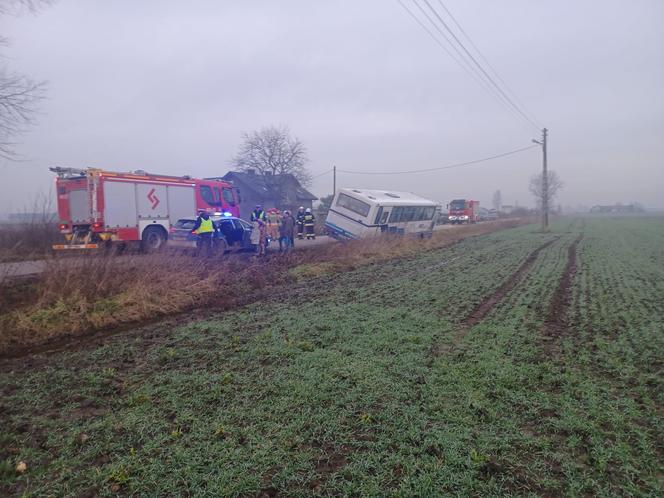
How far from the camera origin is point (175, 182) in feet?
55.7

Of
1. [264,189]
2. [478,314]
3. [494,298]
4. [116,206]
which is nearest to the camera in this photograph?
[478,314]

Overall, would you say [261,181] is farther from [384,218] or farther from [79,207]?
[79,207]

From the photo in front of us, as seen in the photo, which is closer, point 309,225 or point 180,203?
point 180,203

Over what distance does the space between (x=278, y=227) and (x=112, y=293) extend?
1076 centimetres

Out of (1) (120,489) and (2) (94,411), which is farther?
(2) (94,411)

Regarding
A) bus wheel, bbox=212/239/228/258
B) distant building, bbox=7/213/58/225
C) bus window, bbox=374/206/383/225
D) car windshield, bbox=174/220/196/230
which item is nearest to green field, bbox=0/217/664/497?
distant building, bbox=7/213/58/225

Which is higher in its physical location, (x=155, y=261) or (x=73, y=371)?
Result: (x=155, y=261)

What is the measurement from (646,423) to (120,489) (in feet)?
13.8

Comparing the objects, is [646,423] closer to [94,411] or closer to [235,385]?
[235,385]

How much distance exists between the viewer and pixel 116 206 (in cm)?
1478

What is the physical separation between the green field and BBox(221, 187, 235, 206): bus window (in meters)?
12.9

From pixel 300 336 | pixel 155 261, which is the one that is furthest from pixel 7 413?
pixel 155 261

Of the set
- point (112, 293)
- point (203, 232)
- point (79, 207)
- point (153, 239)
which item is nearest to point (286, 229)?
point (203, 232)

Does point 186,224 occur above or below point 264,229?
above
